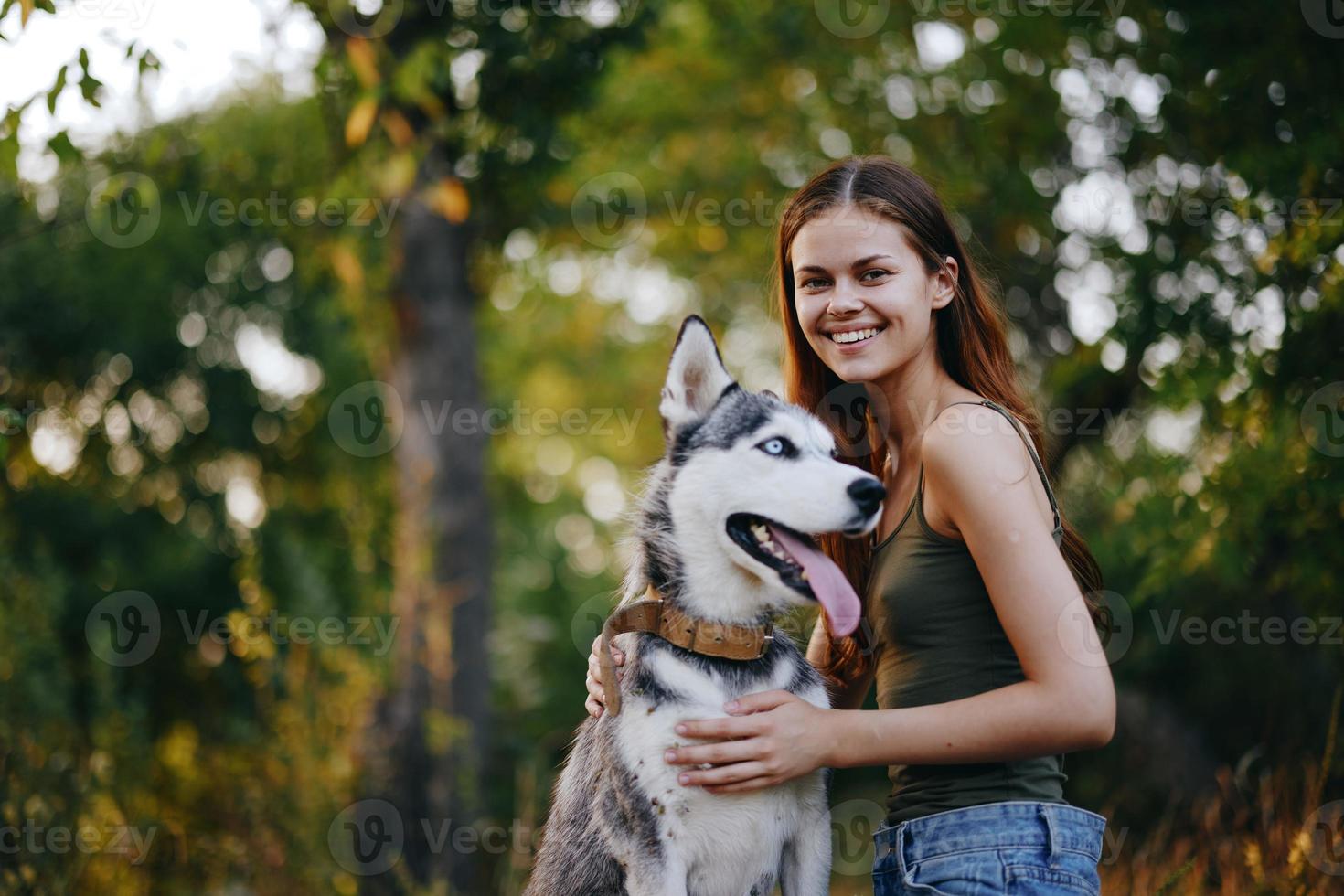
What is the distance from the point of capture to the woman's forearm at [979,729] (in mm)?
2346

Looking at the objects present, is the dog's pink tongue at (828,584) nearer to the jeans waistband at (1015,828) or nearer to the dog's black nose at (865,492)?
the dog's black nose at (865,492)

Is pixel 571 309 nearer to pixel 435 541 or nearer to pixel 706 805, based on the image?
pixel 435 541

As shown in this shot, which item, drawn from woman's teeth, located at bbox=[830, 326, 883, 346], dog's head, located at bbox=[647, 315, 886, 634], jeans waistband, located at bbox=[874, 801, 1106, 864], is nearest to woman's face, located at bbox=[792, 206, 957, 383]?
woman's teeth, located at bbox=[830, 326, 883, 346]

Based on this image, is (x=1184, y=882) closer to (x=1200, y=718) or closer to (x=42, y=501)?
(x=1200, y=718)

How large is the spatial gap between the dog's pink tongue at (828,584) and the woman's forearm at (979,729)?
22 cm

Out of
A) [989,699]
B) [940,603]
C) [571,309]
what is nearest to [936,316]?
[940,603]

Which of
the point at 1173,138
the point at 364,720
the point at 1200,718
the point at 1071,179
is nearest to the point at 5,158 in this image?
the point at 364,720

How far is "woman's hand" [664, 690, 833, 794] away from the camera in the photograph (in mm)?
2449

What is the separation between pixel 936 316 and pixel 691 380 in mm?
777

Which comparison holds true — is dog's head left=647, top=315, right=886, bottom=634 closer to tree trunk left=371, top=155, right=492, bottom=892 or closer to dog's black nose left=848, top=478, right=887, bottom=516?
dog's black nose left=848, top=478, right=887, bottom=516

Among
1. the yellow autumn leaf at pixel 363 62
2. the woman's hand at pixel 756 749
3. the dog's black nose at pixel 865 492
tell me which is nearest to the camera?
the woman's hand at pixel 756 749

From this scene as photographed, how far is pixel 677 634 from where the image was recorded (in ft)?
8.70

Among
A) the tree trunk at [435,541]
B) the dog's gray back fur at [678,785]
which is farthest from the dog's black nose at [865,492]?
the tree trunk at [435,541]

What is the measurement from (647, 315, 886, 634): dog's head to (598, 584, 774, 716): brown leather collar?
0.07 m
